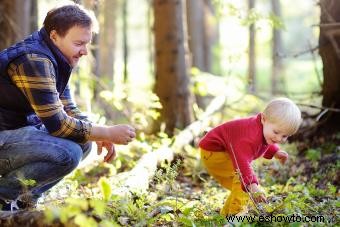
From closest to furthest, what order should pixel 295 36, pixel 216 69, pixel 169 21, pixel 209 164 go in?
1. pixel 209 164
2. pixel 169 21
3. pixel 216 69
4. pixel 295 36

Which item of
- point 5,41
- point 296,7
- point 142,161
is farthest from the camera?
point 296,7

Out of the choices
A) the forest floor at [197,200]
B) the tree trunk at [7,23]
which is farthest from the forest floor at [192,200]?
the tree trunk at [7,23]

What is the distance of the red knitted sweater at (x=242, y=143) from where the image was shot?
4254 millimetres

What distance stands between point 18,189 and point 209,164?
1724 mm

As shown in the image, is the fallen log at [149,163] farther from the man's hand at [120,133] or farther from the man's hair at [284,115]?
the man's hair at [284,115]

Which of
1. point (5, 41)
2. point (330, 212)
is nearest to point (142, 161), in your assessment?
point (330, 212)

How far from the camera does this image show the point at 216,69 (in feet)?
78.8

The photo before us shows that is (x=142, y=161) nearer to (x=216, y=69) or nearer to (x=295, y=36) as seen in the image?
(x=216, y=69)

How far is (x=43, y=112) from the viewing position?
3.77 m

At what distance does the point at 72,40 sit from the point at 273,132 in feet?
5.82

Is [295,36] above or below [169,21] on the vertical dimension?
below

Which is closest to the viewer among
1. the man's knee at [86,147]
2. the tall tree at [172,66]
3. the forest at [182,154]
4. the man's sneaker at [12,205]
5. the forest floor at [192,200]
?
the forest floor at [192,200]

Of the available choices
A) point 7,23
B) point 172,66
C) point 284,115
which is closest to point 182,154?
point 284,115

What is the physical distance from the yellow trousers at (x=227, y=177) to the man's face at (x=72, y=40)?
59.1 inches
